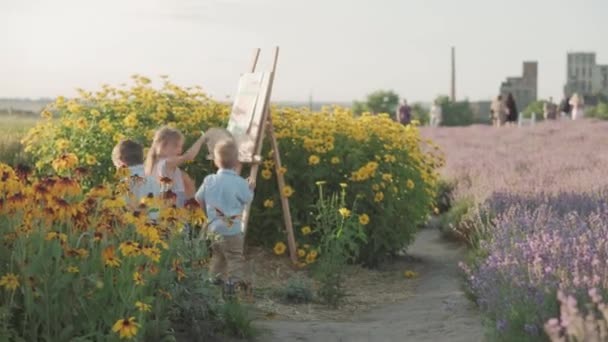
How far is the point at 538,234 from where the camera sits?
652cm

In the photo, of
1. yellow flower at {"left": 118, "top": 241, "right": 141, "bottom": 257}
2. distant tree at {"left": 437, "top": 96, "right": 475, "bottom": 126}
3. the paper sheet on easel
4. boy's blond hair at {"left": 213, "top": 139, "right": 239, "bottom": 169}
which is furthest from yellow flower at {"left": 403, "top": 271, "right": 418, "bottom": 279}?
distant tree at {"left": 437, "top": 96, "right": 475, "bottom": 126}

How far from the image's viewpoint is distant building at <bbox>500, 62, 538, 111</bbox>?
107 meters

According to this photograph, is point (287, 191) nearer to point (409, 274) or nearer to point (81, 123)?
point (409, 274)

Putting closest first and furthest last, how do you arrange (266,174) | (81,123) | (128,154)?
(128,154) → (266,174) → (81,123)

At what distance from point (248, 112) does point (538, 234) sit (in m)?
3.47

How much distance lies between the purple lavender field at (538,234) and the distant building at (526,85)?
89.4 m

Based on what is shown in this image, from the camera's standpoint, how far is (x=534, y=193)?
10.1 metres

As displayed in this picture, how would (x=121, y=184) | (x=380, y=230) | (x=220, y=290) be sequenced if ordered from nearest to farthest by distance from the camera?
(x=121, y=184)
(x=220, y=290)
(x=380, y=230)

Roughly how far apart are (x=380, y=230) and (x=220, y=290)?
368cm

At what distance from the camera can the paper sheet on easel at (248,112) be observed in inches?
353

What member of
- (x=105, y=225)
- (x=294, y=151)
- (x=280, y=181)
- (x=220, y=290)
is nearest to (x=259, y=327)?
(x=220, y=290)

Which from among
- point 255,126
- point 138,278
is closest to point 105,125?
point 255,126

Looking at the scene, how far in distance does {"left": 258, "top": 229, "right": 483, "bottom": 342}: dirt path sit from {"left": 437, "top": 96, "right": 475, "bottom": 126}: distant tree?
5072 cm

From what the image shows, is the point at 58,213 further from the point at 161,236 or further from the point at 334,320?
the point at 334,320
